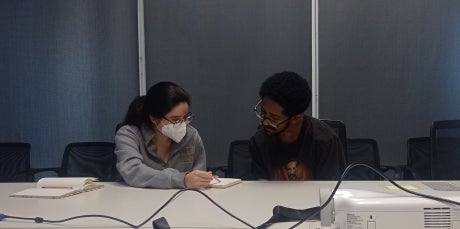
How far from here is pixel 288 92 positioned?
92.7 inches

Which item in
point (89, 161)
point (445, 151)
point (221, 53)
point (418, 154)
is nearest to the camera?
point (445, 151)

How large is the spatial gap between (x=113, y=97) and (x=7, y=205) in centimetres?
251

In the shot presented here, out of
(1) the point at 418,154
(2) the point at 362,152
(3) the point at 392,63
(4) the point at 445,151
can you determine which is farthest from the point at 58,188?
(3) the point at 392,63

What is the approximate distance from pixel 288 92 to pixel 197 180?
27.8 inches

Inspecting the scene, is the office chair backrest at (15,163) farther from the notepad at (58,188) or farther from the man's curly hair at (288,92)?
the man's curly hair at (288,92)

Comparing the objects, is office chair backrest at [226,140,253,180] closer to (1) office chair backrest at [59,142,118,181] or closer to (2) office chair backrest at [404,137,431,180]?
(1) office chair backrest at [59,142,118,181]

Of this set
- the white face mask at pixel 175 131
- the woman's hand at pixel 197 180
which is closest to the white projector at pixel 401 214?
the woman's hand at pixel 197 180

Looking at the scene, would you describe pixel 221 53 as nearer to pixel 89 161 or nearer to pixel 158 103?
pixel 89 161

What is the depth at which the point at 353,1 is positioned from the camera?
12.9 feet

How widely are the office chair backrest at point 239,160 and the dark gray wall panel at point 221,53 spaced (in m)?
1.00

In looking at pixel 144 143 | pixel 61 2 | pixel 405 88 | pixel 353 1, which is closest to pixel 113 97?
pixel 61 2

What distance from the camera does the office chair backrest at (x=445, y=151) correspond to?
2721 millimetres

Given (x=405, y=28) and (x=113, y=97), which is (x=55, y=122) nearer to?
(x=113, y=97)

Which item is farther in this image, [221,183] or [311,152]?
[311,152]
